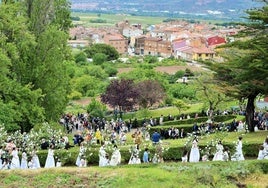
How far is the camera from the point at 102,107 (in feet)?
192

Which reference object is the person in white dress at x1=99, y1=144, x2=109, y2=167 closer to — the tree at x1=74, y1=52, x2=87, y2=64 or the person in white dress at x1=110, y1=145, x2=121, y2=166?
the person in white dress at x1=110, y1=145, x2=121, y2=166

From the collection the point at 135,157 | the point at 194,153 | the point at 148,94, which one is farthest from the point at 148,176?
the point at 148,94

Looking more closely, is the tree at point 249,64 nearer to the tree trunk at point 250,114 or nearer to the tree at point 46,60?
the tree trunk at point 250,114

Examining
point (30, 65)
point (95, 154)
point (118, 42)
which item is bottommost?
point (118, 42)

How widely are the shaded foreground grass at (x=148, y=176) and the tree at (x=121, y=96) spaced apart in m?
34.6

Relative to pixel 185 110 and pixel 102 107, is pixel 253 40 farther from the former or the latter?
pixel 102 107

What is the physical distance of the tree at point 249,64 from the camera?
29109 mm

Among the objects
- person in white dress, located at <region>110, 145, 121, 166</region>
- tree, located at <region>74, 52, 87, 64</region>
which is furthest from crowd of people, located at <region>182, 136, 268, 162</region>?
tree, located at <region>74, 52, 87, 64</region>

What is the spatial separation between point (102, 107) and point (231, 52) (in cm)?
2570

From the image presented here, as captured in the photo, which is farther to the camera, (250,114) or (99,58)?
(99,58)

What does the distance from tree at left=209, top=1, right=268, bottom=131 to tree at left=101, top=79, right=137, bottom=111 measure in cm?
2110

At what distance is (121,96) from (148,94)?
4.23 metres

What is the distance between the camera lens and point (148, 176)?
63.7 feet

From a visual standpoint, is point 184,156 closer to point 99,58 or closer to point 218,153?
point 218,153
